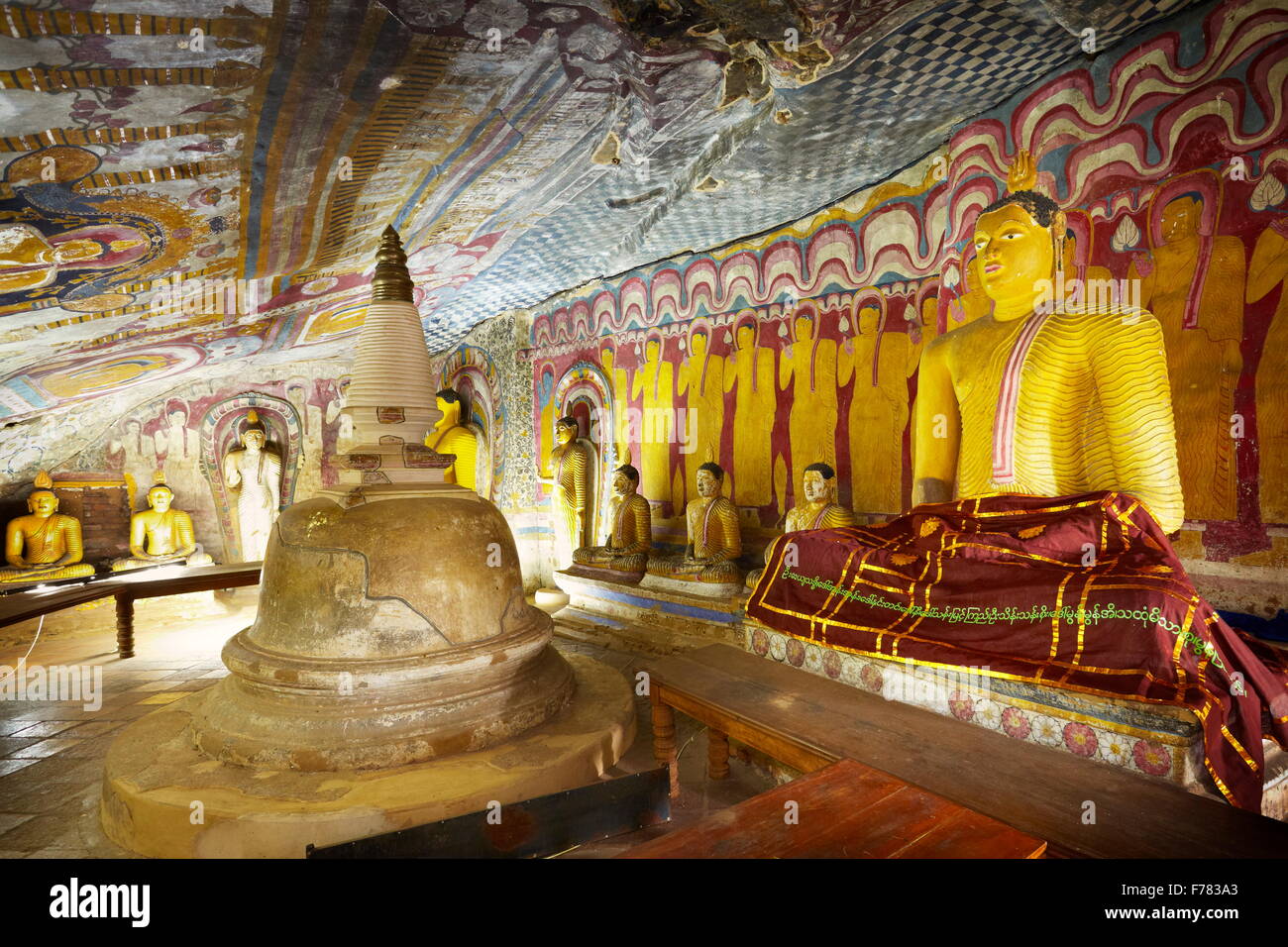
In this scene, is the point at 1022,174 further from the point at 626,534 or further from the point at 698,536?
the point at 626,534

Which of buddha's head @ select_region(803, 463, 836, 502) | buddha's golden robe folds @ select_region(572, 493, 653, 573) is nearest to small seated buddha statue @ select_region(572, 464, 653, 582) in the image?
buddha's golden robe folds @ select_region(572, 493, 653, 573)

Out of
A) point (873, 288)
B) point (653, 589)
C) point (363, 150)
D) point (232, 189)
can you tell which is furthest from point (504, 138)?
point (653, 589)

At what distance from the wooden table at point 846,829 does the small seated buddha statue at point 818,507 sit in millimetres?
2919

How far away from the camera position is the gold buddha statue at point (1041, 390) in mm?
3002

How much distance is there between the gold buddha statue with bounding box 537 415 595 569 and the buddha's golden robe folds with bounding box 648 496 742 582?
6.89 ft

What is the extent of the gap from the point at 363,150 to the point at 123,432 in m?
8.38

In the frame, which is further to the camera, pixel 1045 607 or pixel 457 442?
pixel 457 442

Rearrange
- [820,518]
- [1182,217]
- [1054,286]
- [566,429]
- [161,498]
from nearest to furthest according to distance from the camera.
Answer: [1182,217] < [1054,286] < [820,518] < [566,429] < [161,498]

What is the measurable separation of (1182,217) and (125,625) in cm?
856

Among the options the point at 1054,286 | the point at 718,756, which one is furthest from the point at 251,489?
the point at 1054,286

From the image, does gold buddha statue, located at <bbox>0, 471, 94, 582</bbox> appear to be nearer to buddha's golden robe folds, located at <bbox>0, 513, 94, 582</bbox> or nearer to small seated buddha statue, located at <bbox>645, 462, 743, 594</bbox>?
buddha's golden robe folds, located at <bbox>0, 513, 94, 582</bbox>

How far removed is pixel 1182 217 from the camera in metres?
3.48

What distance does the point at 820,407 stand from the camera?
5672 millimetres

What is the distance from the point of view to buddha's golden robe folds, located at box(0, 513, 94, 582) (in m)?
7.53
